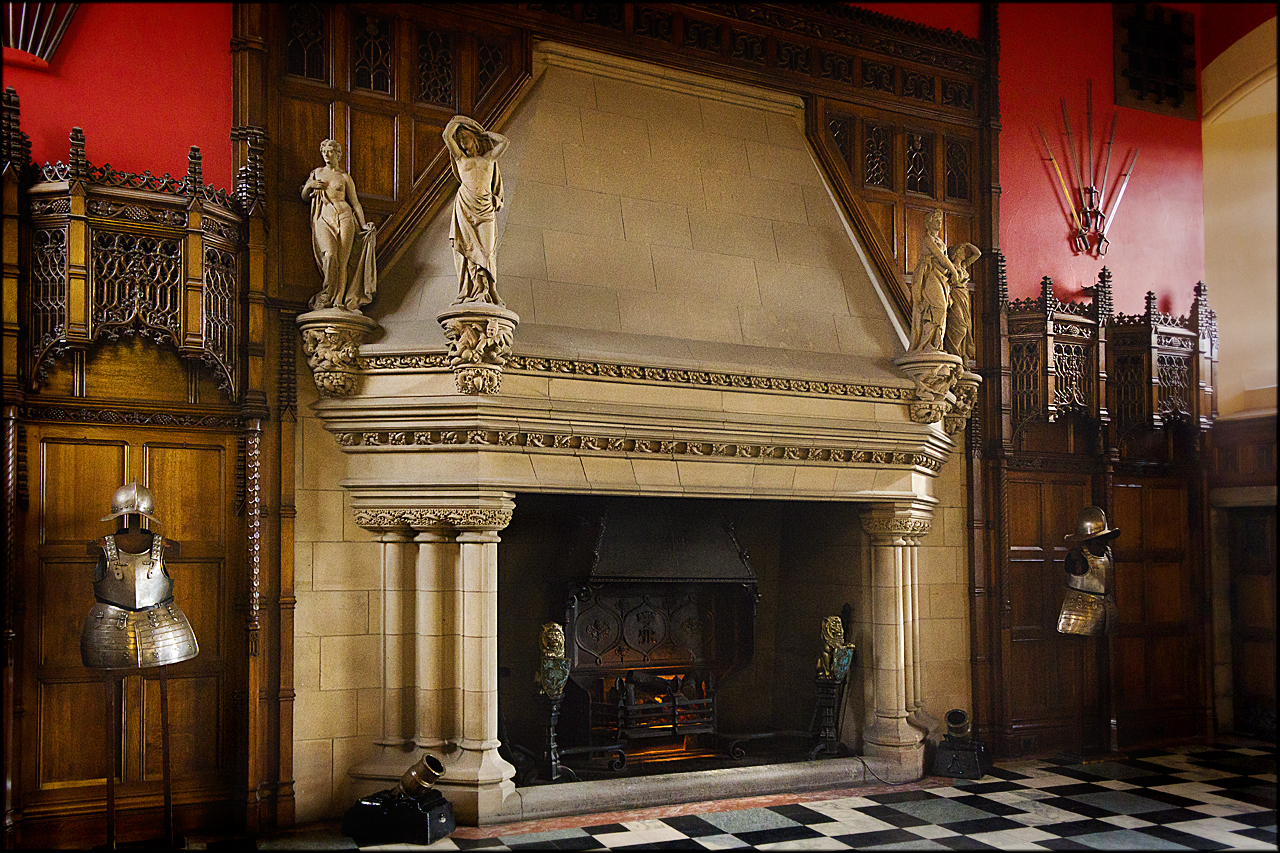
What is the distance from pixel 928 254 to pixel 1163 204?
284 cm

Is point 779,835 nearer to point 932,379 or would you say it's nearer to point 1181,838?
point 1181,838

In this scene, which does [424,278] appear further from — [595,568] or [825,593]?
[825,593]

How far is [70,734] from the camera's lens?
514 centimetres

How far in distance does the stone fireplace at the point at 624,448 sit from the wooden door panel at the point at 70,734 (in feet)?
3.17

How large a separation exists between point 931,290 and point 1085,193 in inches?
84.5

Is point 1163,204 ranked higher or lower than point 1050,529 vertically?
higher

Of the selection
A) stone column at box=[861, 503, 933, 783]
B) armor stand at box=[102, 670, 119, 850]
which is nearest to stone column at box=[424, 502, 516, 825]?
armor stand at box=[102, 670, 119, 850]

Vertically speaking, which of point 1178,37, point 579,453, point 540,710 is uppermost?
point 1178,37

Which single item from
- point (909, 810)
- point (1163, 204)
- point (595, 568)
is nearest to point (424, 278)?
point (595, 568)

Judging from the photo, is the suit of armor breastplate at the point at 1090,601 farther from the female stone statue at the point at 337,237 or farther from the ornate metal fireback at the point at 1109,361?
the female stone statue at the point at 337,237

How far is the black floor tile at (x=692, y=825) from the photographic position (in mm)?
5465

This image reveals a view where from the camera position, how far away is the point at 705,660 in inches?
272

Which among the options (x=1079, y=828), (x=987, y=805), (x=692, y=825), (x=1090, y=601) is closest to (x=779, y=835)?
(x=692, y=825)

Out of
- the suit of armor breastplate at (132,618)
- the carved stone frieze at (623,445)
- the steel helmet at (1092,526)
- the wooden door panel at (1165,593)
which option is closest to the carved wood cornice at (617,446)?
the carved stone frieze at (623,445)
